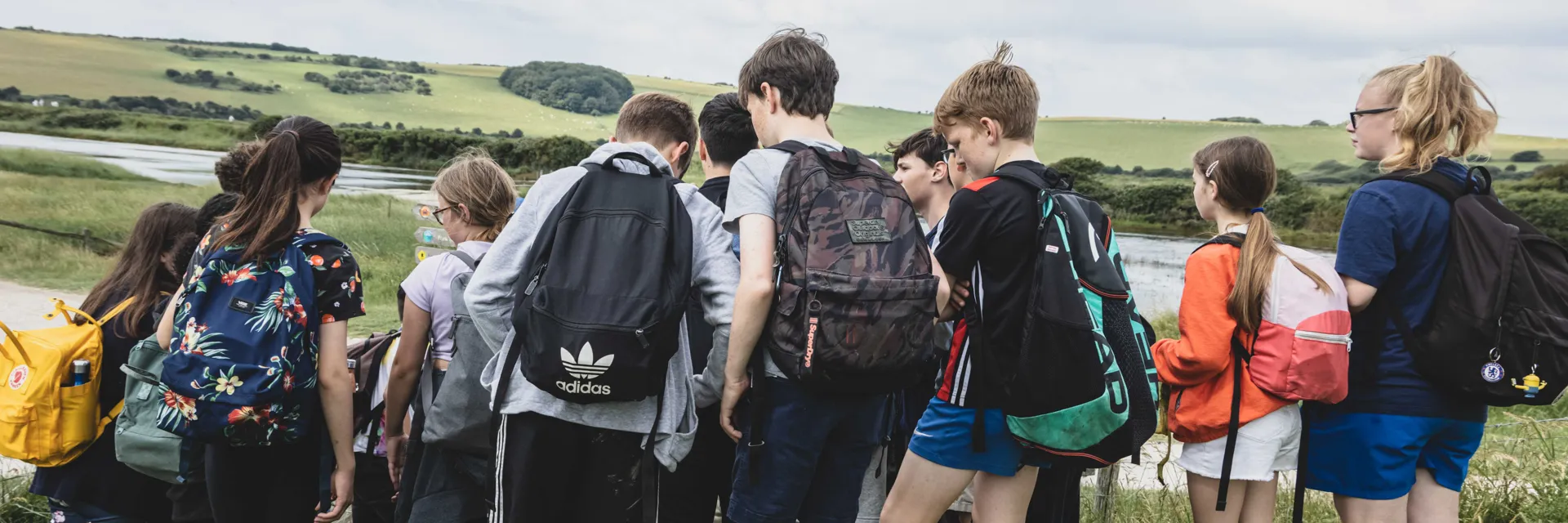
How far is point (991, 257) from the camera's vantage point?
2.48 m

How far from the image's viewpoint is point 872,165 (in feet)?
8.54

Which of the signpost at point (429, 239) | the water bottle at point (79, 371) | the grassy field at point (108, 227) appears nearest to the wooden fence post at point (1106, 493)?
the water bottle at point (79, 371)

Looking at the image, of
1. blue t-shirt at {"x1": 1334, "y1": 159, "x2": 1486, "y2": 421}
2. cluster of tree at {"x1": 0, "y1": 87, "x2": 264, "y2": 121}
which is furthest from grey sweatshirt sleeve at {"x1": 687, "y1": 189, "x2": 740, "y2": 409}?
cluster of tree at {"x1": 0, "y1": 87, "x2": 264, "y2": 121}

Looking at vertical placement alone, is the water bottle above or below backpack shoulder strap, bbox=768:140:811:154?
below

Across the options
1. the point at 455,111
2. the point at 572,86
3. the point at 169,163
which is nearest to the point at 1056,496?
the point at 169,163

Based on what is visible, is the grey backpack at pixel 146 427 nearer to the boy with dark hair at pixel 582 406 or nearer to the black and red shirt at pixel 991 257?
the boy with dark hair at pixel 582 406

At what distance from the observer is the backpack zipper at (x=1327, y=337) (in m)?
2.78

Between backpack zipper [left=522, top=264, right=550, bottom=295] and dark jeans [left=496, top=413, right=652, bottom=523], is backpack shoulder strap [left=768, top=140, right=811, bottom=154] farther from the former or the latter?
dark jeans [left=496, top=413, right=652, bottom=523]

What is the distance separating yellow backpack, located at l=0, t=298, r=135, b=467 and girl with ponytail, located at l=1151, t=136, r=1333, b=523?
3898 mm

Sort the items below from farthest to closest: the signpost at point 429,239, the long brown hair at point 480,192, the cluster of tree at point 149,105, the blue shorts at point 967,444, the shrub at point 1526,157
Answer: the shrub at point 1526,157 < the cluster of tree at point 149,105 < the signpost at point 429,239 < the long brown hair at point 480,192 < the blue shorts at point 967,444

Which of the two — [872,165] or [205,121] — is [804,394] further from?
[205,121]

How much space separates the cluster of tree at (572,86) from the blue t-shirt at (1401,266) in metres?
45.9

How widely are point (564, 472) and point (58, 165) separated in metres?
36.4

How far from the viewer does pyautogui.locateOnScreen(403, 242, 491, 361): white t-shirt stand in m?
3.03
